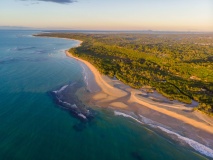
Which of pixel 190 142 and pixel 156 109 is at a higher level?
pixel 156 109

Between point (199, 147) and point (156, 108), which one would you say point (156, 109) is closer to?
point (156, 108)

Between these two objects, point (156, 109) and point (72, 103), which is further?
point (72, 103)

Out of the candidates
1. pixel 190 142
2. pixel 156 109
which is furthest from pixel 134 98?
pixel 190 142

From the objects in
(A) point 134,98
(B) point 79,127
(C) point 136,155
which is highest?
(A) point 134,98

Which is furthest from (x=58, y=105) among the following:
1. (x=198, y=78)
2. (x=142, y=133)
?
(x=198, y=78)

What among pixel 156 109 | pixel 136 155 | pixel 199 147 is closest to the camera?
pixel 136 155

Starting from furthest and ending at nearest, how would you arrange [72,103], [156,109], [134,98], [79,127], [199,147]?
[134,98], [72,103], [156,109], [79,127], [199,147]

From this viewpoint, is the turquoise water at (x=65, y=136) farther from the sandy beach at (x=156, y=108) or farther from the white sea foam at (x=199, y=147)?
the sandy beach at (x=156, y=108)

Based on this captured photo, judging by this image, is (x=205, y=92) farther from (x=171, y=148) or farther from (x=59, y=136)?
(x=59, y=136)
